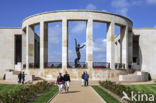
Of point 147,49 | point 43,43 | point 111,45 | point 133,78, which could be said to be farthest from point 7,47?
point 147,49

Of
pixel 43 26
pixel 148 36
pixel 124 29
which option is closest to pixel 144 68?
pixel 148 36

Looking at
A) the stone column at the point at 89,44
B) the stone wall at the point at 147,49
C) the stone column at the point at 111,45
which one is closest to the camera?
the stone column at the point at 89,44

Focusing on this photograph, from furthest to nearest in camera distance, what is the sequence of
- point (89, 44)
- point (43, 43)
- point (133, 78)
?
point (43, 43) → point (89, 44) → point (133, 78)

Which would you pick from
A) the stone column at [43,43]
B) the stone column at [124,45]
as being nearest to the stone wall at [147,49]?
the stone column at [124,45]

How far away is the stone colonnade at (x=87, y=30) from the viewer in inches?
1170

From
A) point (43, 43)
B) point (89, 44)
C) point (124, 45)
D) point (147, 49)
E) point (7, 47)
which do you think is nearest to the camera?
point (89, 44)

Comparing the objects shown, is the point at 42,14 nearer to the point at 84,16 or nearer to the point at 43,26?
the point at 43,26

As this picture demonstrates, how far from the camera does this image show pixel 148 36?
4019 centimetres

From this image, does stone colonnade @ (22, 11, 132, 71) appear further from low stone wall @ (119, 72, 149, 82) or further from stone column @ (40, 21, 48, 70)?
low stone wall @ (119, 72, 149, 82)

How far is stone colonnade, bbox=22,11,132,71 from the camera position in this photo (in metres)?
29.7

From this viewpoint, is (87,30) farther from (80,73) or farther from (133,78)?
(133,78)

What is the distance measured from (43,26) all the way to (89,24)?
6747 millimetres

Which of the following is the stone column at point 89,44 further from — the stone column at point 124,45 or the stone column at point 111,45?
the stone column at point 124,45

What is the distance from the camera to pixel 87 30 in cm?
3005
